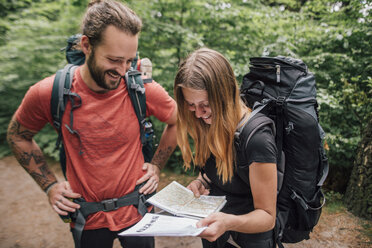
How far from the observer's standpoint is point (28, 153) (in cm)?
186

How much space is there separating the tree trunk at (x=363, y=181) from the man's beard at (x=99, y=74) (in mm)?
3201

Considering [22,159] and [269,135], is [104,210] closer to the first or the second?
[22,159]

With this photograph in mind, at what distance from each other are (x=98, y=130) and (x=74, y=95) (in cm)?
31

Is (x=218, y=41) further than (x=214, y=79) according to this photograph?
Yes

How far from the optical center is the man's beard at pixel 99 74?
1.65 meters

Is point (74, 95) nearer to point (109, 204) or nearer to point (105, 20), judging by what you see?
point (105, 20)

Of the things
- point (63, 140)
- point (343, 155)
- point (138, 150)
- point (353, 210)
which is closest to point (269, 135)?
point (138, 150)

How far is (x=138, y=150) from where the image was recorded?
6.42ft

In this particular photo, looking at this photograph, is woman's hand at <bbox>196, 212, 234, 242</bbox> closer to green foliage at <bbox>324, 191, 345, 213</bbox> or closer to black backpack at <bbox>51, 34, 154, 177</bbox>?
black backpack at <bbox>51, 34, 154, 177</bbox>

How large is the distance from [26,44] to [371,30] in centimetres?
584

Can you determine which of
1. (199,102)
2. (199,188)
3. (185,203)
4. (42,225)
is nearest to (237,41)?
(199,102)

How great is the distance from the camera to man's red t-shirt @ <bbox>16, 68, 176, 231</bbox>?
1715 millimetres

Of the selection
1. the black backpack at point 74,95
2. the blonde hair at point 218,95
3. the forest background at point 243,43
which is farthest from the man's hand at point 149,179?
the forest background at point 243,43

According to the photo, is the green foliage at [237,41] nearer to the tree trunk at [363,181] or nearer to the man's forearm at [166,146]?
the tree trunk at [363,181]
